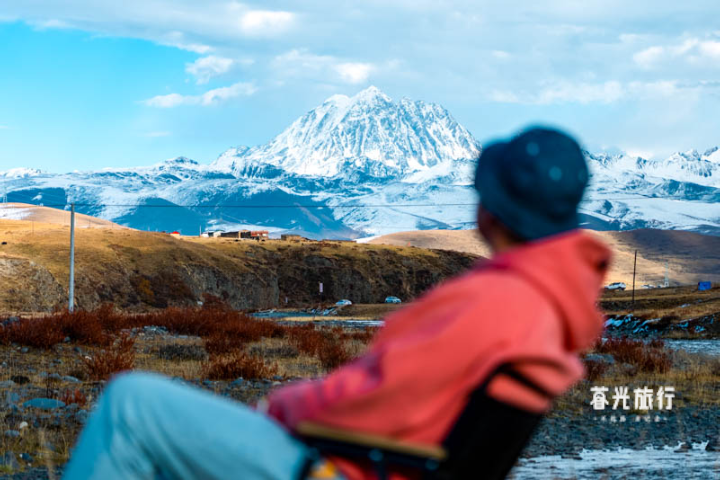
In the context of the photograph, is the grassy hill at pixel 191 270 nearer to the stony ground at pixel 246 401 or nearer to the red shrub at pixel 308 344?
the red shrub at pixel 308 344

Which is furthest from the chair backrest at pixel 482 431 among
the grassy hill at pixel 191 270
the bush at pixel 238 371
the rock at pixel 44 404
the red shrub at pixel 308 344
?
the grassy hill at pixel 191 270

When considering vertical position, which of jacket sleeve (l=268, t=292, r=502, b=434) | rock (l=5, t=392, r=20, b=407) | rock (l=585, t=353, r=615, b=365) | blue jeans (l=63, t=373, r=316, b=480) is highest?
jacket sleeve (l=268, t=292, r=502, b=434)

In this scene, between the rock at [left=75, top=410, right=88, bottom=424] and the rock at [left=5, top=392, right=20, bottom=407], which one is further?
the rock at [left=5, top=392, right=20, bottom=407]

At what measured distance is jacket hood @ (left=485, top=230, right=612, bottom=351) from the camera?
202 cm

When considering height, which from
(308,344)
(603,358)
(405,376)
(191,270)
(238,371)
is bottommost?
(191,270)

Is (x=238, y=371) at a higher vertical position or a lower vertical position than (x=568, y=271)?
lower

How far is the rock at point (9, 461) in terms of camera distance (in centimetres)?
579

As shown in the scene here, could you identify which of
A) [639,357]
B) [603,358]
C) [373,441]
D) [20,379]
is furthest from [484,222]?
[603,358]

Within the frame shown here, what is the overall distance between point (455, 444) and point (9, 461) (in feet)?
15.9

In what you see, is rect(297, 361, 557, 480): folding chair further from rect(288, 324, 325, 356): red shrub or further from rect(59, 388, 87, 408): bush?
rect(288, 324, 325, 356): red shrub

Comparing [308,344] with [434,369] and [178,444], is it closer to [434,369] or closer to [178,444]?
[178,444]

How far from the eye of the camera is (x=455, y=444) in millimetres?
1976

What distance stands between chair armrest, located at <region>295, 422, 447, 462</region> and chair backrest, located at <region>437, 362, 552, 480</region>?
4cm

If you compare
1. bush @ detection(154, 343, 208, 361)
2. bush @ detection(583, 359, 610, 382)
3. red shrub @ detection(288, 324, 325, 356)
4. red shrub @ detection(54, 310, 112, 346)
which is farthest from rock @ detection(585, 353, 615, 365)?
red shrub @ detection(54, 310, 112, 346)
